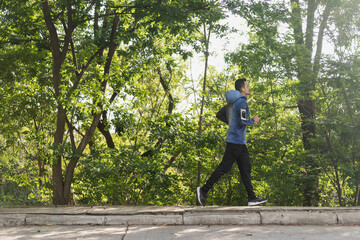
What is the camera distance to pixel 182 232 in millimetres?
5168

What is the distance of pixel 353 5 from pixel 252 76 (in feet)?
11.5

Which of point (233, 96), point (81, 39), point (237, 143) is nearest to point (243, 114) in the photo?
point (233, 96)

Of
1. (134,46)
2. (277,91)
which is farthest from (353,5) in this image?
(134,46)

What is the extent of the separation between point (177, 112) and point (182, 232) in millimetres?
5473

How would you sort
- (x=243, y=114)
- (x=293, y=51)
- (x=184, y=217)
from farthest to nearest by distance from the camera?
(x=293, y=51)
(x=243, y=114)
(x=184, y=217)

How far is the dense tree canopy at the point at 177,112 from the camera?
8.09 meters

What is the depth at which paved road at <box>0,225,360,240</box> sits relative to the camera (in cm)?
486

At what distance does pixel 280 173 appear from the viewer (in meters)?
9.74

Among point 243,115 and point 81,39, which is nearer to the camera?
point 243,115

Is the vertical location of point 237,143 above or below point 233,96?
below

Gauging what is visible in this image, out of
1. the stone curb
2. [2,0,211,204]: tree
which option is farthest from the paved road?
[2,0,211,204]: tree

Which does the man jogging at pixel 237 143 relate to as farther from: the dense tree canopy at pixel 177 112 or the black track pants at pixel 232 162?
the dense tree canopy at pixel 177 112

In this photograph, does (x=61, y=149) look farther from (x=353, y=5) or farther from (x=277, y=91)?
(x=353, y=5)

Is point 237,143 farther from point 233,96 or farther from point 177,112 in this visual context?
point 177,112
